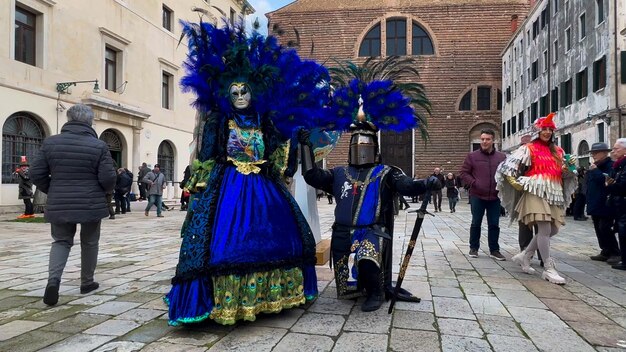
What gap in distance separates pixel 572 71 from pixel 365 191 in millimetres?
22675

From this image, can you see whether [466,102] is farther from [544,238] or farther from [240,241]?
[240,241]

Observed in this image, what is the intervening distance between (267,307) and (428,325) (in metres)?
1.23

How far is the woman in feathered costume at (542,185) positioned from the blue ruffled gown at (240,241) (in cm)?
278

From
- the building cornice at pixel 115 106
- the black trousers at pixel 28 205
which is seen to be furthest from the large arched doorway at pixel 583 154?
the black trousers at pixel 28 205

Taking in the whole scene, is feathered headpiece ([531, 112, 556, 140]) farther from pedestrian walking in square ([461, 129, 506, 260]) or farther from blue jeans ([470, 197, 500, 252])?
blue jeans ([470, 197, 500, 252])

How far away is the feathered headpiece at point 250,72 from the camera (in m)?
3.72

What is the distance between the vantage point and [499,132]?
3409 centimetres

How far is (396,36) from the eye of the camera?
1346 inches

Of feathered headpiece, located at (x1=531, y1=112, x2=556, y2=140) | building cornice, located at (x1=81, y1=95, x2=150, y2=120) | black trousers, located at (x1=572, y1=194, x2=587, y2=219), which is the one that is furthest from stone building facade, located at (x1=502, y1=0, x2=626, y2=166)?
building cornice, located at (x1=81, y1=95, x2=150, y2=120)

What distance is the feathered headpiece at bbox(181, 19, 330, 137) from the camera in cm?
372

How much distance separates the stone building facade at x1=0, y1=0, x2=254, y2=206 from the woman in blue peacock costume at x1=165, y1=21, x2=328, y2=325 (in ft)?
24.2

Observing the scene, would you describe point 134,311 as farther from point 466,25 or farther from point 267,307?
point 466,25

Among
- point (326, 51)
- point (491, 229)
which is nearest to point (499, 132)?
point (326, 51)

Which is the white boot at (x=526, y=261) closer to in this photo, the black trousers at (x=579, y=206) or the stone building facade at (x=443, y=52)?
the black trousers at (x=579, y=206)
